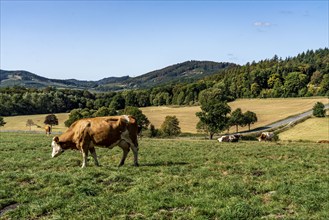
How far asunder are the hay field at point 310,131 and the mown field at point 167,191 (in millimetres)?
66914

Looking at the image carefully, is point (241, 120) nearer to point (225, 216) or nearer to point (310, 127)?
point (310, 127)

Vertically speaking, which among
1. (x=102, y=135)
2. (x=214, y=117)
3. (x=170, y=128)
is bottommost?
(x=170, y=128)

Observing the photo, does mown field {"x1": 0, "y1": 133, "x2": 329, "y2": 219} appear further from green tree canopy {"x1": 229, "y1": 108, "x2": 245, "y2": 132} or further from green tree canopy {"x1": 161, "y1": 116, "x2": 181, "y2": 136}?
green tree canopy {"x1": 229, "y1": 108, "x2": 245, "y2": 132}

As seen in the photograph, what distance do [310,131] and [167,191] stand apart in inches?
3483

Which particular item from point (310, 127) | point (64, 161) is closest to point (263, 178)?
point (64, 161)

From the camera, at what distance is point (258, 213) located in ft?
35.5

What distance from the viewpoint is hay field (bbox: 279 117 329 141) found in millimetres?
82950

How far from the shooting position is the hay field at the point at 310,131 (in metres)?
82.9

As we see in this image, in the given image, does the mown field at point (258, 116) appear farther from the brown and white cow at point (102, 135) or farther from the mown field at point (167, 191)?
the mown field at point (167, 191)

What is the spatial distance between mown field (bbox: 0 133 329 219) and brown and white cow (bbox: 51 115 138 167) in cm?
123

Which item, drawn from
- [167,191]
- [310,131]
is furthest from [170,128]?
[167,191]

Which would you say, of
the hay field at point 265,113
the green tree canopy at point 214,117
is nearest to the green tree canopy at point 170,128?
the hay field at point 265,113

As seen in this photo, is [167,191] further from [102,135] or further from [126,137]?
[102,135]

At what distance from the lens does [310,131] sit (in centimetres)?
9269
